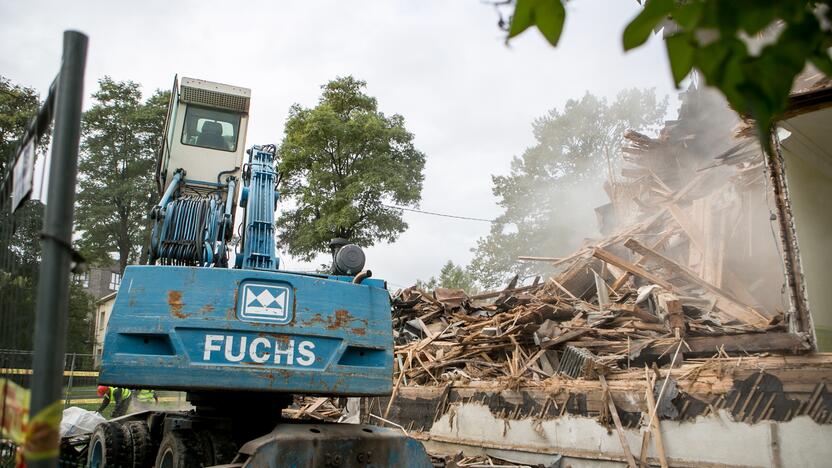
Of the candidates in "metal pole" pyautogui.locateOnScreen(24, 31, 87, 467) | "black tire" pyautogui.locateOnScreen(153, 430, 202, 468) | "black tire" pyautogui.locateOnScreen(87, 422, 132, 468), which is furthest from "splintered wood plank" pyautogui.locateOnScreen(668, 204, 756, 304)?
"metal pole" pyautogui.locateOnScreen(24, 31, 87, 467)

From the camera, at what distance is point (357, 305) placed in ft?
20.1

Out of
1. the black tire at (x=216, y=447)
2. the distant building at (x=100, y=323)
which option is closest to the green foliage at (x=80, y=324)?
the distant building at (x=100, y=323)

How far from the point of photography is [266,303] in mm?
5734

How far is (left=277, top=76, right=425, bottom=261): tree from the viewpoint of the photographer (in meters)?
28.3

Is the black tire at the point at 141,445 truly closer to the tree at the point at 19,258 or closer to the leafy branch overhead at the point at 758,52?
the tree at the point at 19,258

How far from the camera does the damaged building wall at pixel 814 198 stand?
784cm

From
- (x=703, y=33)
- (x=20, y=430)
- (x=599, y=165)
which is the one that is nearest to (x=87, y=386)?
(x=20, y=430)

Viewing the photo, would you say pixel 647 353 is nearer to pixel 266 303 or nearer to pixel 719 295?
pixel 719 295

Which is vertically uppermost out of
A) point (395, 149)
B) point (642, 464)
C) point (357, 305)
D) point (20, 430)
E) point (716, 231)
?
point (395, 149)

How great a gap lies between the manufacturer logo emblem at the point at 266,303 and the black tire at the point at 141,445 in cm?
315

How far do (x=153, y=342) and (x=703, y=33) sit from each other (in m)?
5.12

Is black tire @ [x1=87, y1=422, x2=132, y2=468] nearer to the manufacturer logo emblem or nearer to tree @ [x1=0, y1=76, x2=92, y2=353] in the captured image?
the manufacturer logo emblem

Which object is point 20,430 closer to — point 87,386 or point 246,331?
point 246,331

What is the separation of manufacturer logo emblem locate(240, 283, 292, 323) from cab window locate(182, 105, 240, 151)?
295 cm
